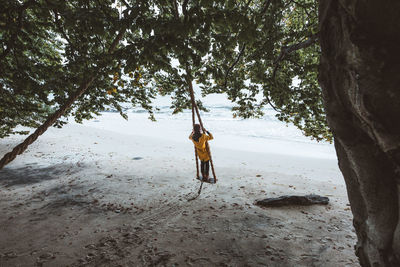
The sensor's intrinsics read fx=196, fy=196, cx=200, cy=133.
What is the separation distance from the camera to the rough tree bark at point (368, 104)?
1517mm

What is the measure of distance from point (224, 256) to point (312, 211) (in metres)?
3.60

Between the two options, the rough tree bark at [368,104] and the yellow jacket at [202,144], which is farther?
the yellow jacket at [202,144]

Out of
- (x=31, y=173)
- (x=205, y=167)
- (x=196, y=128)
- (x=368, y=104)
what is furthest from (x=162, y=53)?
(x=31, y=173)

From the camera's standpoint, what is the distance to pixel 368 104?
164 cm

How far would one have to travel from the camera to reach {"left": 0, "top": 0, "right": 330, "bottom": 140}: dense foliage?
273cm

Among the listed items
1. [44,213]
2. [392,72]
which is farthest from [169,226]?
[392,72]

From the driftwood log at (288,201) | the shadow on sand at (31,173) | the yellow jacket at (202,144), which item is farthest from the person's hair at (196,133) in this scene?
the shadow on sand at (31,173)

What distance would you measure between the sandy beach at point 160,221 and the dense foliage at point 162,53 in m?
2.79

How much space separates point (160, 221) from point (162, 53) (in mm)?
4127

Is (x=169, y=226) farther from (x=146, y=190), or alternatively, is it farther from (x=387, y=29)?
(x=387, y=29)

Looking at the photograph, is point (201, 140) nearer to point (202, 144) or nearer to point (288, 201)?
A: point (202, 144)

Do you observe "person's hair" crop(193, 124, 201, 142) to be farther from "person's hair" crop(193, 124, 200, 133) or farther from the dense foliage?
the dense foliage

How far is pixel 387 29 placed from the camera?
4.87 feet

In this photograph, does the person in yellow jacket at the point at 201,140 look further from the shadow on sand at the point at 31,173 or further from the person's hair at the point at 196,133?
the shadow on sand at the point at 31,173
